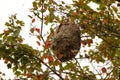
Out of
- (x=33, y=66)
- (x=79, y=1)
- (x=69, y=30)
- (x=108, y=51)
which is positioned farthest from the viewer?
(x=108, y=51)

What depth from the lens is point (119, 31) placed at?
4.23 m

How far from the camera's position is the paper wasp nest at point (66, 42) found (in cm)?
353

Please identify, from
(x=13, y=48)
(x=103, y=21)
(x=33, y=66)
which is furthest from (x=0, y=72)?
(x=103, y=21)

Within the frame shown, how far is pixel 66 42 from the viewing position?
352 cm

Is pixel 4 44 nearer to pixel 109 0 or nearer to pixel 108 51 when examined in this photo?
pixel 109 0

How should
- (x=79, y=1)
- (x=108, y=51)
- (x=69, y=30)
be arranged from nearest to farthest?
(x=69, y=30), (x=79, y=1), (x=108, y=51)

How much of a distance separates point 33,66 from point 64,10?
1.04 meters

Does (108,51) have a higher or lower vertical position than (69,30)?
higher

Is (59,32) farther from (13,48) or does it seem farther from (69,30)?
(13,48)

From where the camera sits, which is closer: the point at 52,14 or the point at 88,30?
the point at 88,30

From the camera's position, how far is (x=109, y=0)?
4.16 m

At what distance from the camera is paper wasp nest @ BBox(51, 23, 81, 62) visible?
353 cm

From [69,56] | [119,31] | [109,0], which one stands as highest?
[109,0]

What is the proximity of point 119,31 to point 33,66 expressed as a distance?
1172 mm
